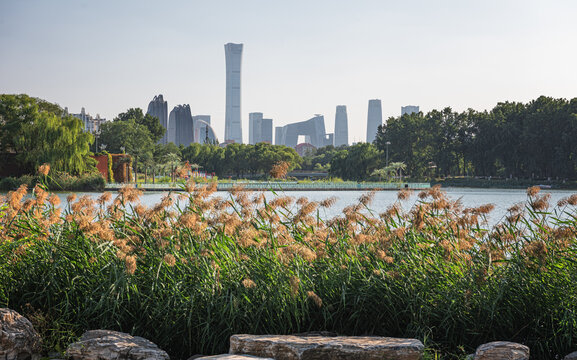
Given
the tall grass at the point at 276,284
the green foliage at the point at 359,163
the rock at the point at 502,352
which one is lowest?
the rock at the point at 502,352

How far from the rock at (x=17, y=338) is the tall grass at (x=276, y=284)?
15 cm

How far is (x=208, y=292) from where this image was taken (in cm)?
391

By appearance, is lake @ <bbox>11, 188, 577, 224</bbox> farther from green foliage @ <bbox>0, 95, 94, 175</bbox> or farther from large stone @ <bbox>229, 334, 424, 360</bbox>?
green foliage @ <bbox>0, 95, 94, 175</bbox>

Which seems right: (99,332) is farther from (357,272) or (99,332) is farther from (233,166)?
(233,166)

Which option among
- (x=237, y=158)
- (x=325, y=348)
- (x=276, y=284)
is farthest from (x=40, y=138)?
(x=237, y=158)

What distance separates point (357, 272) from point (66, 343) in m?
2.21

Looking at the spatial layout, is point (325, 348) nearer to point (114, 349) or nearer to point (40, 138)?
point (114, 349)

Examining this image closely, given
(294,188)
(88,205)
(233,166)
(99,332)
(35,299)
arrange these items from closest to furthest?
(99,332) < (35,299) < (88,205) < (294,188) < (233,166)

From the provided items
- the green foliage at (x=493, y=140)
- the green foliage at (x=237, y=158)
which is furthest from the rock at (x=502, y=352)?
the green foliage at (x=237, y=158)

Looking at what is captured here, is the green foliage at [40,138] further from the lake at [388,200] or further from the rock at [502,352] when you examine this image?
the rock at [502,352]

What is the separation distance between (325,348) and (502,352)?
1.09 metres

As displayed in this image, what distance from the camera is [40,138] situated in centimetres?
4434

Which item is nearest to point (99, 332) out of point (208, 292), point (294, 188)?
point (208, 292)

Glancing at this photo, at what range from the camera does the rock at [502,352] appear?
3383 mm
